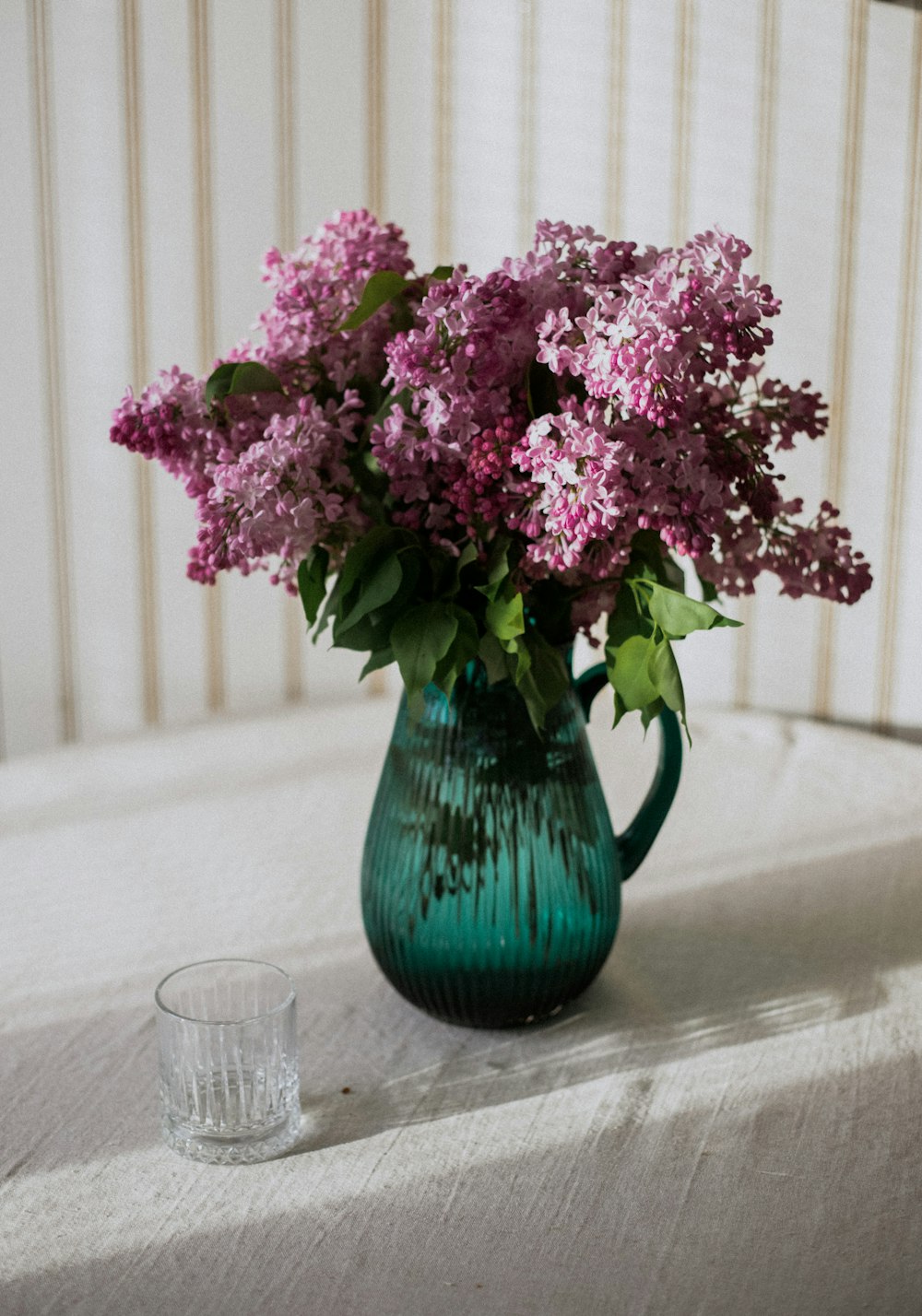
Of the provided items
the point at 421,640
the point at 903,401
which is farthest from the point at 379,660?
the point at 903,401

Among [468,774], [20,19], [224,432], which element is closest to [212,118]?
[20,19]

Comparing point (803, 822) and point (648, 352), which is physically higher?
point (648, 352)

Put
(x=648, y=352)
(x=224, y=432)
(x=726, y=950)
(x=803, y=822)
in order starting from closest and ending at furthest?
(x=648, y=352) < (x=224, y=432) < (x=726, y=950) < (x=803, y=822)

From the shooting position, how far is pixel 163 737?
1.66 m

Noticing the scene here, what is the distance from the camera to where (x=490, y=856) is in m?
0.90

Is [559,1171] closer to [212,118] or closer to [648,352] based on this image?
[648,352]

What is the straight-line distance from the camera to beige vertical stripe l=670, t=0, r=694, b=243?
1.82m

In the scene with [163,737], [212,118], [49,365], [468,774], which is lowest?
[163,737]

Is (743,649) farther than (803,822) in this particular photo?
Answer: Yes

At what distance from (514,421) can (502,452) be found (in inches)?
0.9

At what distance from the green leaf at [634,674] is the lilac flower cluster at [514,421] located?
5 centimetres

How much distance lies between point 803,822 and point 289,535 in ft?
2.45

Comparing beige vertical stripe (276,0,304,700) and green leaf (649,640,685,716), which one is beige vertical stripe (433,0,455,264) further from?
green leaf (649,640,685,716)

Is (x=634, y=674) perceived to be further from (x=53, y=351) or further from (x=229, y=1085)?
(x=53, y=351)
